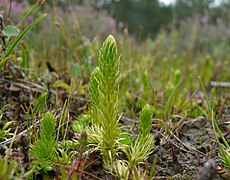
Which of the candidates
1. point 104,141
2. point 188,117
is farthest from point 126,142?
point 188,117

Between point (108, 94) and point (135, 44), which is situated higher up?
point (108, 94)

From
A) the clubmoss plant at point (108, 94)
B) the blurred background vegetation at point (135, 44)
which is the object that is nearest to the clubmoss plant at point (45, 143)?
the clubmoss plant at point (108, 94)

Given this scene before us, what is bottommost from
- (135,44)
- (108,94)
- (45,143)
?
(135,44)

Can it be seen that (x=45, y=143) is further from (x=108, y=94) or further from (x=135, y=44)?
(x=135, y=44)

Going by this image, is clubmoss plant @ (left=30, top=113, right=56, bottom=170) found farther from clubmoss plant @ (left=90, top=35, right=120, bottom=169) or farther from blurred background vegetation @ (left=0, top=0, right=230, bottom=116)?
blurred background vegetation @ (left=0, top=0, right=230, bottom=116)

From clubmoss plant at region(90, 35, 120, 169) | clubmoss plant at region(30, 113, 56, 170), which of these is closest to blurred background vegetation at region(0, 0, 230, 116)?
clubmoss plant at region(90, 35, 120, 169)

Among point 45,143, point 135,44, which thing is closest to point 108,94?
point 45,143

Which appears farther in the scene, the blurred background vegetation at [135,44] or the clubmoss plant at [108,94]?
the blurred background vegetation at [135,44]

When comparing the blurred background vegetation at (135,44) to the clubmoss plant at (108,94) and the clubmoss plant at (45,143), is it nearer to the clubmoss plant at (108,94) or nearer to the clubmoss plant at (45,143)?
the clubmoss plant at (108,94)
